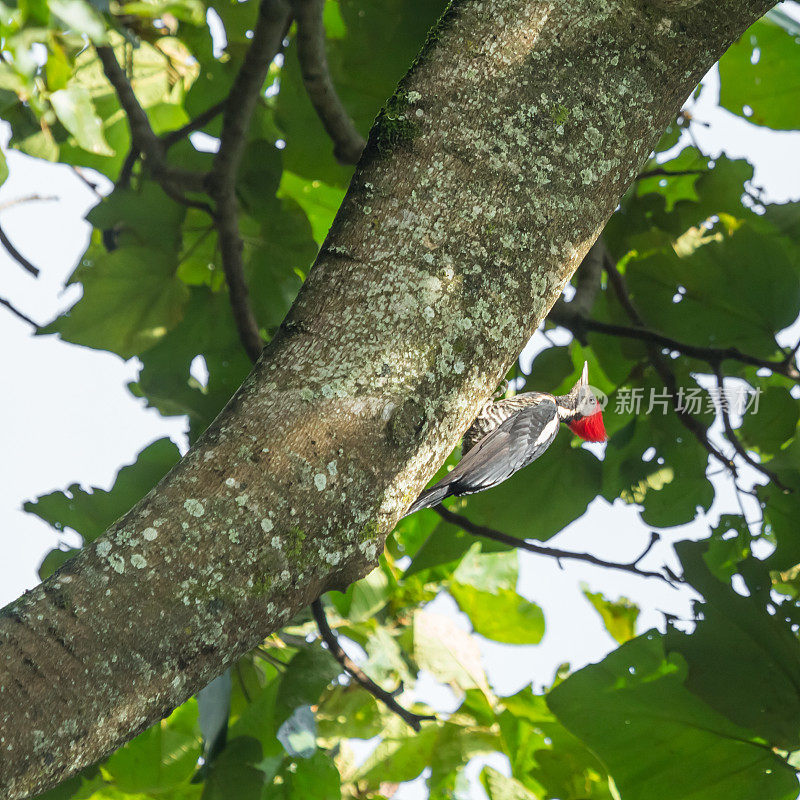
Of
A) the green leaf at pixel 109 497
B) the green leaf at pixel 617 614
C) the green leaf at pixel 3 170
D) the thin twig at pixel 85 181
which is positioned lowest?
the green leaf at pixel 617 614

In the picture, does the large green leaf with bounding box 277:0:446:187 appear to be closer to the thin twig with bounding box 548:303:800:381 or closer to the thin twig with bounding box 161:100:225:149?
the thin twig with bounding box 161:100:225:149

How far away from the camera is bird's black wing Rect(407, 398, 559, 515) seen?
188cm

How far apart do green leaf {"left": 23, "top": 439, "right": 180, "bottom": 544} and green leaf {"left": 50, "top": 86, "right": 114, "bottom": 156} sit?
0.74 metres

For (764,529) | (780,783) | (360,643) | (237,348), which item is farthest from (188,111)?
(780,783)

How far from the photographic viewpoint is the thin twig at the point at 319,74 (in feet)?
6.15

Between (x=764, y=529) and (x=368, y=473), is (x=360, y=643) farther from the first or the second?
(x=368, y=473)

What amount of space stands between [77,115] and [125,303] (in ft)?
2.90

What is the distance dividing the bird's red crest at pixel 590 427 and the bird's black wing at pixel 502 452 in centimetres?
13

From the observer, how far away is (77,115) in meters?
1.38

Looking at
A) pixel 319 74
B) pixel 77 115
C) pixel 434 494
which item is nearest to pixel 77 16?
pixel 77 115

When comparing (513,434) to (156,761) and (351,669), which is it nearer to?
(351,669)

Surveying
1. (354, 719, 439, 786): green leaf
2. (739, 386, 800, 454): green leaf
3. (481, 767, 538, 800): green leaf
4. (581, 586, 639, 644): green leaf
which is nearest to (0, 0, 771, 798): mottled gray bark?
(739, 386, 800, 454): green leaf

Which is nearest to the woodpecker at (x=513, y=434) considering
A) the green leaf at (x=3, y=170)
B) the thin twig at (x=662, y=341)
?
the thin twig at (x=662, y=341)

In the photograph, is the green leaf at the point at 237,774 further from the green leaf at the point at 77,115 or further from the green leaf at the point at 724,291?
the green leaf at the point at 724,291
